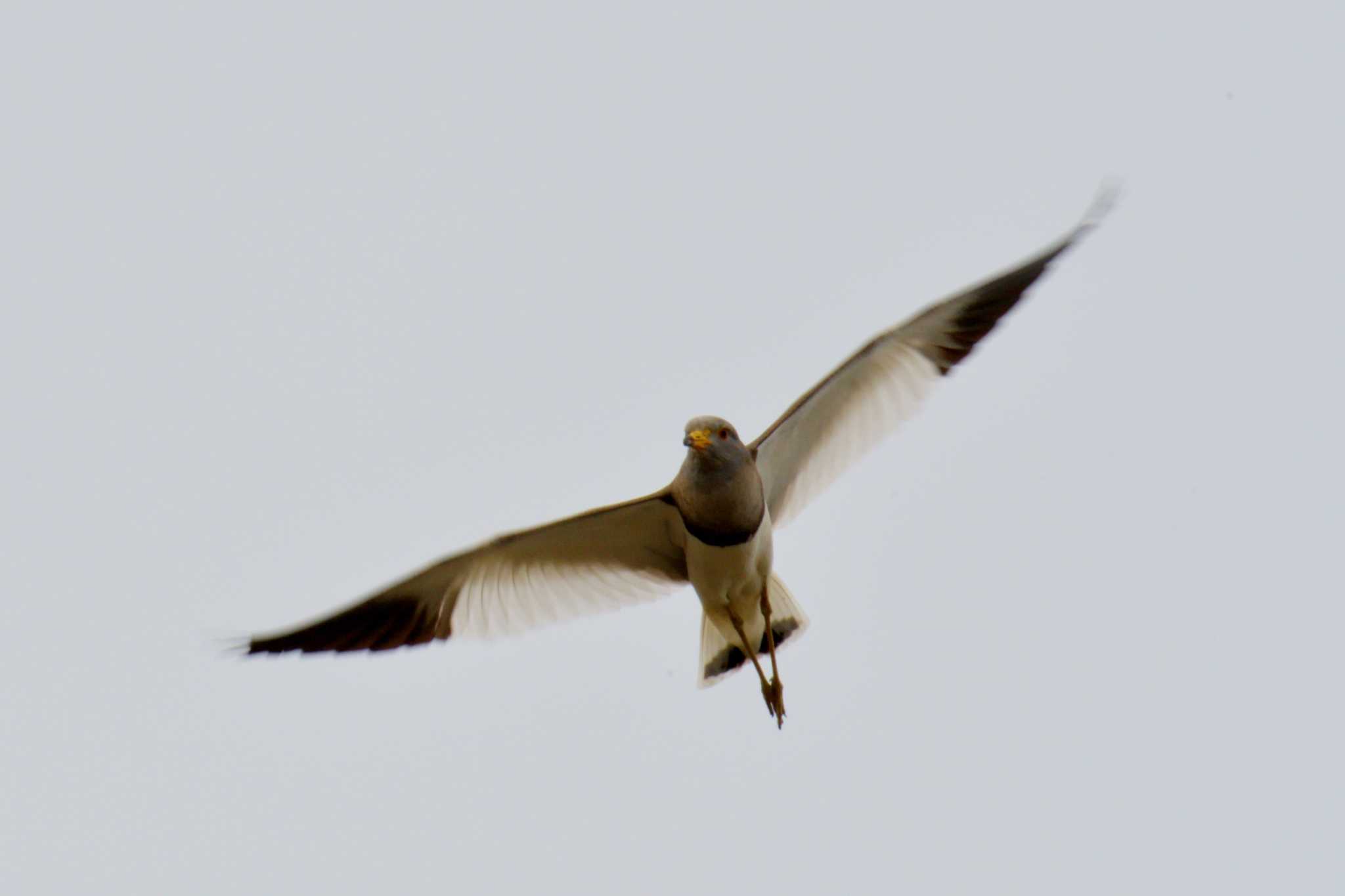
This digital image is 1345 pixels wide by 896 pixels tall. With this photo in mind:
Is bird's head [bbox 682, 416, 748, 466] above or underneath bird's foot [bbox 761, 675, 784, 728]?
above

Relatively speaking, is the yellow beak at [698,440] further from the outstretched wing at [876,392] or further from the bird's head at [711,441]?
the outstretched wing at [876,392]

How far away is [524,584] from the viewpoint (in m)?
9.60

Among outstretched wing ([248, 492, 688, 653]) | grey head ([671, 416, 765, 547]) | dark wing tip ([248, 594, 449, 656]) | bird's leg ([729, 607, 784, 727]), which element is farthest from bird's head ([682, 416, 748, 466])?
dark wing tip ([248, 594, 449, 656])

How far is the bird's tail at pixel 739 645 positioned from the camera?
32.2 feet

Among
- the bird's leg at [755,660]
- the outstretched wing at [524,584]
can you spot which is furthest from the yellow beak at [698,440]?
the bird's leg at [755,660]

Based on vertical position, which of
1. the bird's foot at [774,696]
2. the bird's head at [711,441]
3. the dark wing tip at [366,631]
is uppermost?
the bird's head at [711,441]

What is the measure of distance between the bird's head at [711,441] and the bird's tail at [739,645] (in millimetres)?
1188

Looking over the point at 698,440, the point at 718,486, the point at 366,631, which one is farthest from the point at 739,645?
the point at 366,631

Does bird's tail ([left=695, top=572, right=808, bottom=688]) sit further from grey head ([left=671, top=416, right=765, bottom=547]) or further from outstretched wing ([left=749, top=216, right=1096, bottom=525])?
grey head ([left=671, top=416, right=765, bottom=547])

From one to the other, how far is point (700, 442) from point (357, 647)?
2.25 meters

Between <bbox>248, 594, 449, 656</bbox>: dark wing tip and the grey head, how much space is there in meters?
1.62

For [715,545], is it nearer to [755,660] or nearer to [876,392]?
[755,660]

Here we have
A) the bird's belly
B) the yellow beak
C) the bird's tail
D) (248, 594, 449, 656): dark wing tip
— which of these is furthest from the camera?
the bird's tail

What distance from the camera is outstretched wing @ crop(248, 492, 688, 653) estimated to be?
9141 mm
